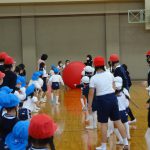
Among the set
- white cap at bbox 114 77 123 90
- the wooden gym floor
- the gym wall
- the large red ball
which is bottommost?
the wooden gym floor

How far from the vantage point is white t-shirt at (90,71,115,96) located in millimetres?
6559

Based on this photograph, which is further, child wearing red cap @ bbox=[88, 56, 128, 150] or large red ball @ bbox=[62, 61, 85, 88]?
large red ball @ bbox=[62, 61, 85, 88]

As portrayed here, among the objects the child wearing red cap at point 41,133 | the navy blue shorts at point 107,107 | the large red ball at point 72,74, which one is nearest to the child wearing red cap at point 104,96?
the navy blue shorts at point 107,107

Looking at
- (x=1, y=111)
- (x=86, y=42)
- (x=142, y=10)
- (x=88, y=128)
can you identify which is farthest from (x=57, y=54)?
(x=1, y=111)

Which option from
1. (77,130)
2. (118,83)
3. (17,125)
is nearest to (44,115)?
(17,125)

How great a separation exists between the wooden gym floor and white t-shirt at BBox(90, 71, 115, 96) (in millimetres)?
1273

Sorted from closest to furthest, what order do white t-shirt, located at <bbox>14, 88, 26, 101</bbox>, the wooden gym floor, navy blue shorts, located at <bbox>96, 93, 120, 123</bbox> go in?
navy blue shorts, located at <bbox>96, 93, 120, 123</bbox> < the wooden gym floor < white t-shirt, located at <bbox>14, 88, 26, 101</bbox>

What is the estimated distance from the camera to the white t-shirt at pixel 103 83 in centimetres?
656

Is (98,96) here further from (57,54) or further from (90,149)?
(57,54)

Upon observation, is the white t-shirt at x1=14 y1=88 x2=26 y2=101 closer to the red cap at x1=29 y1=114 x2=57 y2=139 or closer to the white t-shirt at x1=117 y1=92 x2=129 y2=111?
the white t-shirt at x1=117 y1=92 x2=129 y2=111

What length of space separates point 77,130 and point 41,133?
20.0 feet

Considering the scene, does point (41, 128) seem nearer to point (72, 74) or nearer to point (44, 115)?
point (44, 115)

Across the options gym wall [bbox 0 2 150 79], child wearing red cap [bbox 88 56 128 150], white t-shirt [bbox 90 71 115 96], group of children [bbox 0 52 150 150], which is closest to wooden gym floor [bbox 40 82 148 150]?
group of children [bbox 0 52 150 150]

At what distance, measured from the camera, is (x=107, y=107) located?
654 centimetres
